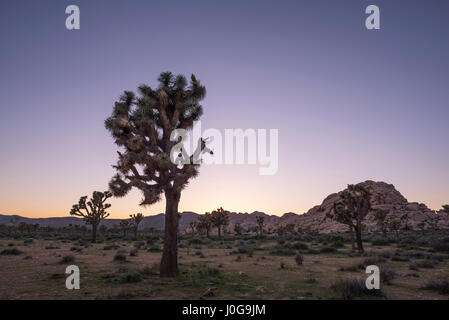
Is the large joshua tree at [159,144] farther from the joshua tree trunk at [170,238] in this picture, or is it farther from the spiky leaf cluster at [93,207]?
the spiky leaf cluster at [93,207]

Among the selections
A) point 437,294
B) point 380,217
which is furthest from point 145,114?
point 380,217

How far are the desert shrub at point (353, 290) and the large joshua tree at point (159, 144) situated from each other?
678cm

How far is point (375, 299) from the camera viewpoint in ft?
26.2

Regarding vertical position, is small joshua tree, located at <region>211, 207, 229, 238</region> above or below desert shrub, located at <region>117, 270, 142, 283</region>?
below

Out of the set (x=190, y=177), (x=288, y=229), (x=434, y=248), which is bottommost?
(x=288, y=229)

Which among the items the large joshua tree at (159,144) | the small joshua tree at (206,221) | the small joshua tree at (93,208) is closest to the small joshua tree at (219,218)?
the small joshua tree at (206,221)

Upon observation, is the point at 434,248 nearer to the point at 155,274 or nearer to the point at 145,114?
the point at 155,274

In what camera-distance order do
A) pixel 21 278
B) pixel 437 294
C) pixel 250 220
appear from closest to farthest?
pixel 437 294, pixel 21 278, pixel 250 220

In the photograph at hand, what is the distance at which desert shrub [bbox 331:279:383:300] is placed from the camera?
834 cm

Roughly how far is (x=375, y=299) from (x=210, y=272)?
7003 millimetres

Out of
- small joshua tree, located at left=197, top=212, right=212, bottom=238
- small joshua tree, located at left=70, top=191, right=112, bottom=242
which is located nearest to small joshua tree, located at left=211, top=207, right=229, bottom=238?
small joshua tree, located at left=197, top=212, right=212, bottom=238

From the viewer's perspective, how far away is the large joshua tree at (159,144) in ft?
36.7

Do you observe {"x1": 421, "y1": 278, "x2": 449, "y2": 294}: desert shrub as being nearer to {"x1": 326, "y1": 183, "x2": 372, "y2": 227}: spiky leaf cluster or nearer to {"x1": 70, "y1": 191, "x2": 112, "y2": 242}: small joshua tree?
{"x1": 326, "y1": 183, "x2": 372, "y2": 227}: spiky leaf cluster
